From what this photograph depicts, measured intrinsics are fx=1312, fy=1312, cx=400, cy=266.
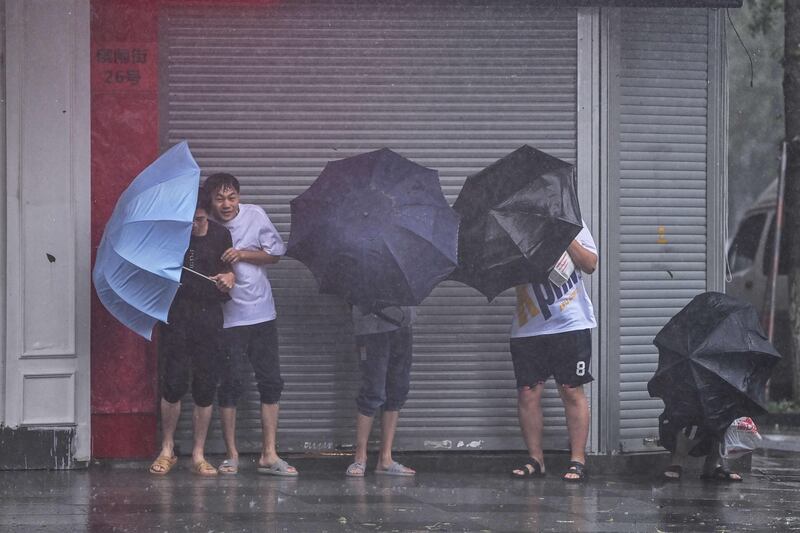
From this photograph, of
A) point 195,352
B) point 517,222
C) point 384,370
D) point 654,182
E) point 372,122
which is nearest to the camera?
point 517,222

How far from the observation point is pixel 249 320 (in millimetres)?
8781

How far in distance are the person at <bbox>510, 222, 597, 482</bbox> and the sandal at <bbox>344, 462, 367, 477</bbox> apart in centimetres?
104

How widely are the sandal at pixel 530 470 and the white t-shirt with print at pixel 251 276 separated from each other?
1.98 m

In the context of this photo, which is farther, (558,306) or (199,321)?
(558,306)

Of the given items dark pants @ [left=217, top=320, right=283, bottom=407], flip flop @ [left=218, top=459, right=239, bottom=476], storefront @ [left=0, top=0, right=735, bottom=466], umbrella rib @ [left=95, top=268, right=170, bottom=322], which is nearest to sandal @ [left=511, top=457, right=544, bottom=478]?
storefront @ [left=0, top=0, right=735, bottom=466]

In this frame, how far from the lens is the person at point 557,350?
346 inches

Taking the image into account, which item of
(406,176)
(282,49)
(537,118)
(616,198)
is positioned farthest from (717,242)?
(282,49)

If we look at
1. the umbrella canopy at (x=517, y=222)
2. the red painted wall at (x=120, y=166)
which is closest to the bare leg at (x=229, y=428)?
the red painted wall at (x=120, y=166)

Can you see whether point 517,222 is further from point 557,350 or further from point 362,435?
point 362,435

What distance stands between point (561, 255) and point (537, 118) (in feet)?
4.73

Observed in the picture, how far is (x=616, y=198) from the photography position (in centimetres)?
952

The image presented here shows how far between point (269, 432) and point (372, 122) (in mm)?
2344

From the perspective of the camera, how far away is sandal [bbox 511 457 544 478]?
29.4 feet

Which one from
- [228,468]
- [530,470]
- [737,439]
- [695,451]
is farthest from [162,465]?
[737,439]
